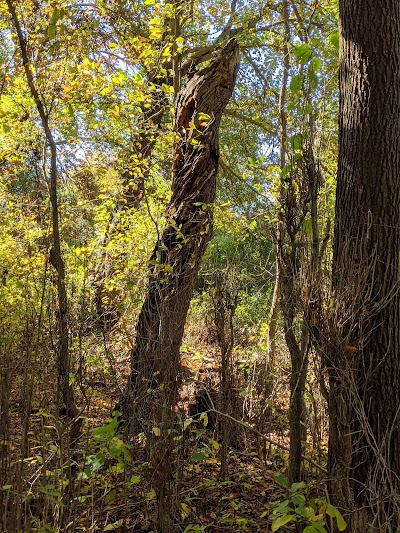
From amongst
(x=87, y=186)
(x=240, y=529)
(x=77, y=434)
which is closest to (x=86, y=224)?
(x=87, y=186)

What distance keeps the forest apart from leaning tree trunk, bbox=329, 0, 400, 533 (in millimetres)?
12

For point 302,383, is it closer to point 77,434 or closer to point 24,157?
point 77,434

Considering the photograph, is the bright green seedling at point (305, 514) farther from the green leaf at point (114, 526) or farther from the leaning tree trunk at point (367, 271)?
the green leaf at point (114, 526)

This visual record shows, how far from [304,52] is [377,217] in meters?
1.23

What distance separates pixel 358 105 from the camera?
10.1 ft

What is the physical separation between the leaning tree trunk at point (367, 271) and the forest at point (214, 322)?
1 centimetres

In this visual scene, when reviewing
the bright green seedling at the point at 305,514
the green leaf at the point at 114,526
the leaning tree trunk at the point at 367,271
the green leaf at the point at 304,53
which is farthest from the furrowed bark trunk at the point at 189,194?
the bright green seedling at the point at 305,514

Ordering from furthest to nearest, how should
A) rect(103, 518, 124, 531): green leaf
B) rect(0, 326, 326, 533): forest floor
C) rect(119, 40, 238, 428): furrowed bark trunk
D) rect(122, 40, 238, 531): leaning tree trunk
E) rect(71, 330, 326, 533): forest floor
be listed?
rect(119, 40, 238, 428): furrowed bark trunk < rect(122, 40, 238, 531): leaning tree trunk < rect(71, 330, 326, 533): forest floor < rect(103, 518, 124, 531): green leaf < rect(0, 326, 326, 533): forest floor

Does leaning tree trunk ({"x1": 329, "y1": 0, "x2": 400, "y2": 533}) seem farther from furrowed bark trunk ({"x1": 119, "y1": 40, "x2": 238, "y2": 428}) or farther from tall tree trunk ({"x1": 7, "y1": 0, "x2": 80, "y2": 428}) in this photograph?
furrowed bark trunk ({"x1": 119, "y1": 40, "x2": 238, "y2": 428})

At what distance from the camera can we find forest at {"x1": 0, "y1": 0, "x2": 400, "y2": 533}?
2.64 metres

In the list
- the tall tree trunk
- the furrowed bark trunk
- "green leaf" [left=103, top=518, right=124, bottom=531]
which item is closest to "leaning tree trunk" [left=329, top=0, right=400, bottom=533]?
"green leaf" [left=103, top=518, right=124, bottom=531]

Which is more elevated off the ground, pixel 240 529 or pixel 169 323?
pixel 169 323

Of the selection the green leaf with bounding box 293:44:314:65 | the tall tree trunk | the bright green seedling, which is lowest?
the bright green seedling

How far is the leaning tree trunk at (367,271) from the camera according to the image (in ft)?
8.60
